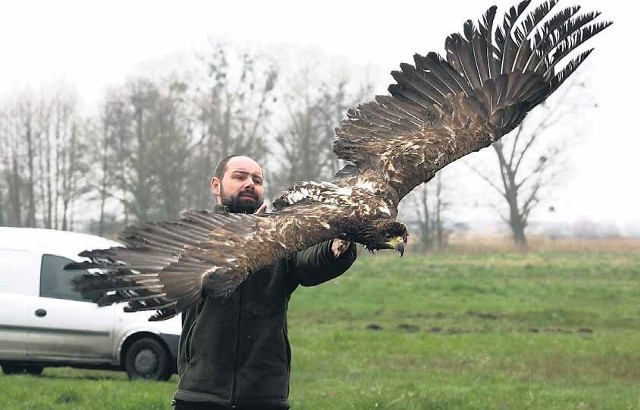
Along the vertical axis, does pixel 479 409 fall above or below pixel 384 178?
below

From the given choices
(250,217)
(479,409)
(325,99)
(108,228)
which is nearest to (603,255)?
(325,99)

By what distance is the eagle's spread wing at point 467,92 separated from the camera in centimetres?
699

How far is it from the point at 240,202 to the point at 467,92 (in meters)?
2.74

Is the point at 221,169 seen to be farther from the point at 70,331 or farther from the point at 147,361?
the point at 70,331

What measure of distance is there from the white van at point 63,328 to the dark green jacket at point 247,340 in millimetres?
6731

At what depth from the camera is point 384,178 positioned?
6.50 meters

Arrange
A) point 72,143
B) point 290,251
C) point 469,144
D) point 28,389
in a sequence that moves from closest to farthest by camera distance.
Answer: point 290,251 < point 469,144 < point 28,389 < point 72,143

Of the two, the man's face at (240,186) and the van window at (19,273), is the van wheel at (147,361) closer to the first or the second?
the van window at (19,273)

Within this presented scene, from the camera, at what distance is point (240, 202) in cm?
527

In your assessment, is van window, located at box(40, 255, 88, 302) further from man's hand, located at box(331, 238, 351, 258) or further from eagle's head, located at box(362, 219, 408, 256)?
man's hand, located at box(331, 238, 351, 258)

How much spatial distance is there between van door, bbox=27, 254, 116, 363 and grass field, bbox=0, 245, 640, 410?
1.13 ft

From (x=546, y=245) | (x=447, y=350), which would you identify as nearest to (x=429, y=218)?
(x=546, y=245)

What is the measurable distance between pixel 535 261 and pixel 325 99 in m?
10.1

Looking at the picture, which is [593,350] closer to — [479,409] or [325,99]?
[479,409]
